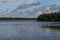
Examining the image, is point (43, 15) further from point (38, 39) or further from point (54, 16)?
point (38, 39)

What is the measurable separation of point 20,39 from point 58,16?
3000cm

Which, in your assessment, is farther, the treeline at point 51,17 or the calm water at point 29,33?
the treeline at point 51,17

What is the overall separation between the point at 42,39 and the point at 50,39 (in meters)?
0.48

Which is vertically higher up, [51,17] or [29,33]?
[29,33]

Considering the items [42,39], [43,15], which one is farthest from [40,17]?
[42,39]

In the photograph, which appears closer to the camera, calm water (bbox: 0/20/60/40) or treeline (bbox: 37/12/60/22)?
calm water (bbox: 0/20/60/40)

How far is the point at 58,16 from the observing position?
137ft

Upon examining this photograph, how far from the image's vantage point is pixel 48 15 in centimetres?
4378

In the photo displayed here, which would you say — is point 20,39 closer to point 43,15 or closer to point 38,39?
point 38,39

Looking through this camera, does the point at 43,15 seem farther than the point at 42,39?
Yes

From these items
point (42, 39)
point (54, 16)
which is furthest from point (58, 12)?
point (42, 39)

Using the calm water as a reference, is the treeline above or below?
below

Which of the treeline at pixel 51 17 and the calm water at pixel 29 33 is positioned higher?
the calm water at pixel 29 33

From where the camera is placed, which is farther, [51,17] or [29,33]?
[51,17]
